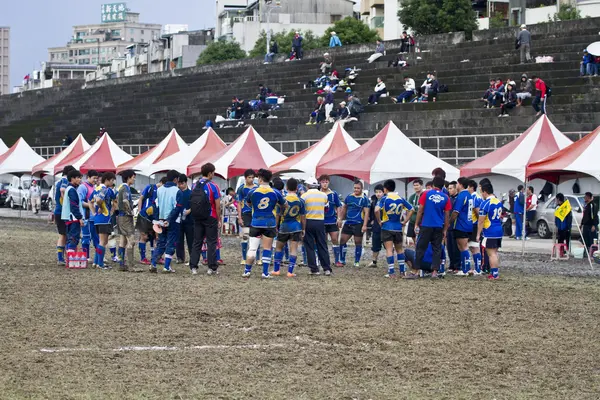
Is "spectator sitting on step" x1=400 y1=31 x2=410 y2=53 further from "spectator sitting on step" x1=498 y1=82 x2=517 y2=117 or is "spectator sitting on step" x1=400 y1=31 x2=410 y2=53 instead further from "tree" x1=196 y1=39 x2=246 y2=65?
"tree" x1=196 y1=39 x2=246 y2=65

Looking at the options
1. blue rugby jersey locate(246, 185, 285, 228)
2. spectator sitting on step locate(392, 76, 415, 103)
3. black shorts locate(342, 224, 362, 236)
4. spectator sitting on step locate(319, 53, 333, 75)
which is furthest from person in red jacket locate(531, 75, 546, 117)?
blue rugby jersey locate(246, 185, 285, 228)

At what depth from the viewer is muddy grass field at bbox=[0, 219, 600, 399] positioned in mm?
9266

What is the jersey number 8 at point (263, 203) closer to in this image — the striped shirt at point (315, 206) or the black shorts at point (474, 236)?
the striped shirt at point (315, 206)

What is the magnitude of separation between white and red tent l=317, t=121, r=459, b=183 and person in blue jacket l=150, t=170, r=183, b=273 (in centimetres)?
707

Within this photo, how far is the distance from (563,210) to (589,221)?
0.58m

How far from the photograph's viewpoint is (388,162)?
83.3ft

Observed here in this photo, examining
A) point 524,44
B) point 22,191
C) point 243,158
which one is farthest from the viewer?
point 22,191

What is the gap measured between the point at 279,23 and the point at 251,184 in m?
74.1

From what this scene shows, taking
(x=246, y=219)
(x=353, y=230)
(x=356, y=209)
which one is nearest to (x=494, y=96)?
(x=356, y=209)

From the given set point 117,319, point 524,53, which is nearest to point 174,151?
point 524,53

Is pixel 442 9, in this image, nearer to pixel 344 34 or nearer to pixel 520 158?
pixel 344 34

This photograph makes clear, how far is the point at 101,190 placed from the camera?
63.0ft

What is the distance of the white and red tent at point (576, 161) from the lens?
2167 cm

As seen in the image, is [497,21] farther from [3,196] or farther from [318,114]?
[3,196]
